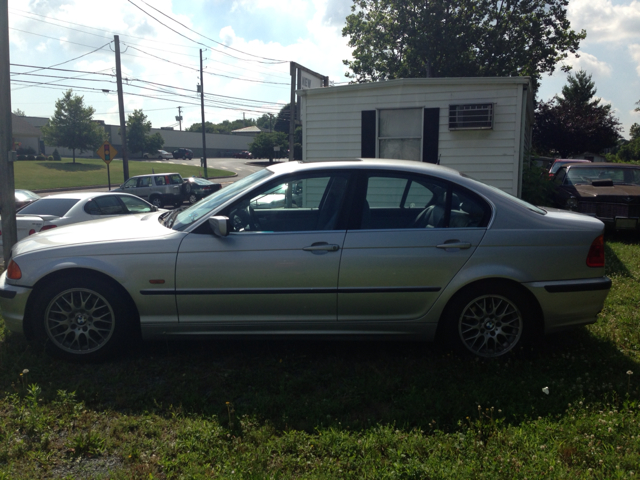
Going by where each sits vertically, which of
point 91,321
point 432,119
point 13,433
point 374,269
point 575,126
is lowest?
point 13,433

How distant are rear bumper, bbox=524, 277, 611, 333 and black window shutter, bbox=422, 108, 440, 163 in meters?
6.67

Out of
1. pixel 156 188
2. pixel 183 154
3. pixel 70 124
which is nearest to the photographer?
pixel 156 188

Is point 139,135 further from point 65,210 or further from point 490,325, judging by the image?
point 490,325

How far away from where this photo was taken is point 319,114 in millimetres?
10898

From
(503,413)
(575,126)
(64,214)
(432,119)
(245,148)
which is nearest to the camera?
(503,413)

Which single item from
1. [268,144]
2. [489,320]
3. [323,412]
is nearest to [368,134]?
[489,320]

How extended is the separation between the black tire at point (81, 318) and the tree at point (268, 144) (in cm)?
6975

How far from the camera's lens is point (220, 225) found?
12.6ft

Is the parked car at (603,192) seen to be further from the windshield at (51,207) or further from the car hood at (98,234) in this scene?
the windshield at (51,207)

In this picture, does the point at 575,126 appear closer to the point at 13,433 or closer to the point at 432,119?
the point at 432,119

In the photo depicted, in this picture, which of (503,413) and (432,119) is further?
(432,119)

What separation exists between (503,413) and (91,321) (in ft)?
10.1

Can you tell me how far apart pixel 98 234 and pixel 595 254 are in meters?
3.90

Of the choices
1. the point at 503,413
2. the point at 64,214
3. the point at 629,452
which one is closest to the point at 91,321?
the point at 503,413
